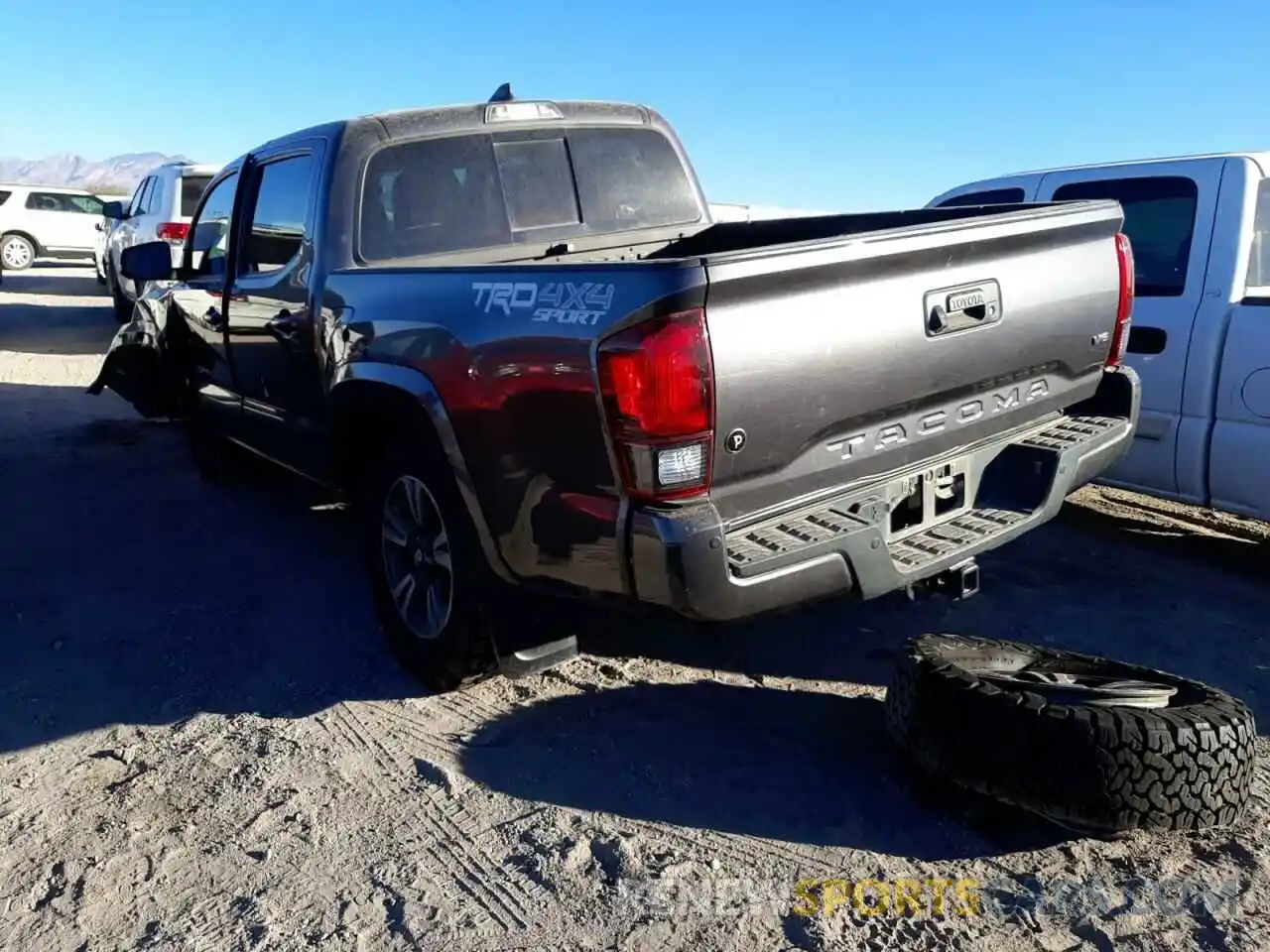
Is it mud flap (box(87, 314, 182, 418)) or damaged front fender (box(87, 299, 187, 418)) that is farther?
mud flap (box(87, 314, 182, 418))

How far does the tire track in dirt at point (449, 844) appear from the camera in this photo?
2.60 m

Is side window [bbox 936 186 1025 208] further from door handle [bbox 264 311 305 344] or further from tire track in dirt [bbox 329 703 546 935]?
tire track in dirt [bbox 329 703 546 935]

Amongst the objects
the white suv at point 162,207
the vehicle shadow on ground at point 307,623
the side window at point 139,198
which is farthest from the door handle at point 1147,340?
the side window at point 139,198

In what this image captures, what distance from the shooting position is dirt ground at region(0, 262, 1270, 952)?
256 centimetres

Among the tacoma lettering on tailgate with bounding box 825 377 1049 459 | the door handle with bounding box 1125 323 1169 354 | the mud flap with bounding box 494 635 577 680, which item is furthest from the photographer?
the door handle with bounding box 1125 323 1169 354

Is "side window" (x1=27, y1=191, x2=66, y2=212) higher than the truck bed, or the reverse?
"side window" (x1=27, y1=191, x2=66, y2=212)

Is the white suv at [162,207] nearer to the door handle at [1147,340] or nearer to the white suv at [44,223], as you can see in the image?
the door handle at [1147,340]

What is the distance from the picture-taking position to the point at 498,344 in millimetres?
3008

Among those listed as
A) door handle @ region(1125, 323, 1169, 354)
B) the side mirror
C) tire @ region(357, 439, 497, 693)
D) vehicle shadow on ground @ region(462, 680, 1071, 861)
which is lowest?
vehicle shadow on ground @ region(462, 680, 1071, 861)

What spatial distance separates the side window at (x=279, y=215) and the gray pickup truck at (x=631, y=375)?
0.07ft

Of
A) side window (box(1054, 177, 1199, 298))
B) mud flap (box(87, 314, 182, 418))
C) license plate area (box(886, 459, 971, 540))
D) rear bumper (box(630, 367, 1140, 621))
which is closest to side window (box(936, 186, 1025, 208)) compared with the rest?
side window (box(1054, 177, 1199, 298))

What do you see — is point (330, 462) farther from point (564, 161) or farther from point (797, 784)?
point (797, 784)

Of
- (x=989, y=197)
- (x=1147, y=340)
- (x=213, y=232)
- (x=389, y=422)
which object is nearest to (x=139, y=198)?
(x=213, y=232)

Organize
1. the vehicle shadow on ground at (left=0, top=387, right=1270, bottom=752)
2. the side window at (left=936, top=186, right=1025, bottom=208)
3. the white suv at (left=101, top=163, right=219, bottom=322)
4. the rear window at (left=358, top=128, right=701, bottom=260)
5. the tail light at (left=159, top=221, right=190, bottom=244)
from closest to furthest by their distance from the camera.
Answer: the vehicle shadow on ground at (left=0, top=387, right=1270, bottom=752), the rear window at (left=358, top=128, right=701, bottom=260), the side window at (left=936, top=186, right=1025, bottom=208), the tail light at (left=159, top=221, right=190, bottom=244), the white suv at (left=101, top=163, right=219, bottom=322)
